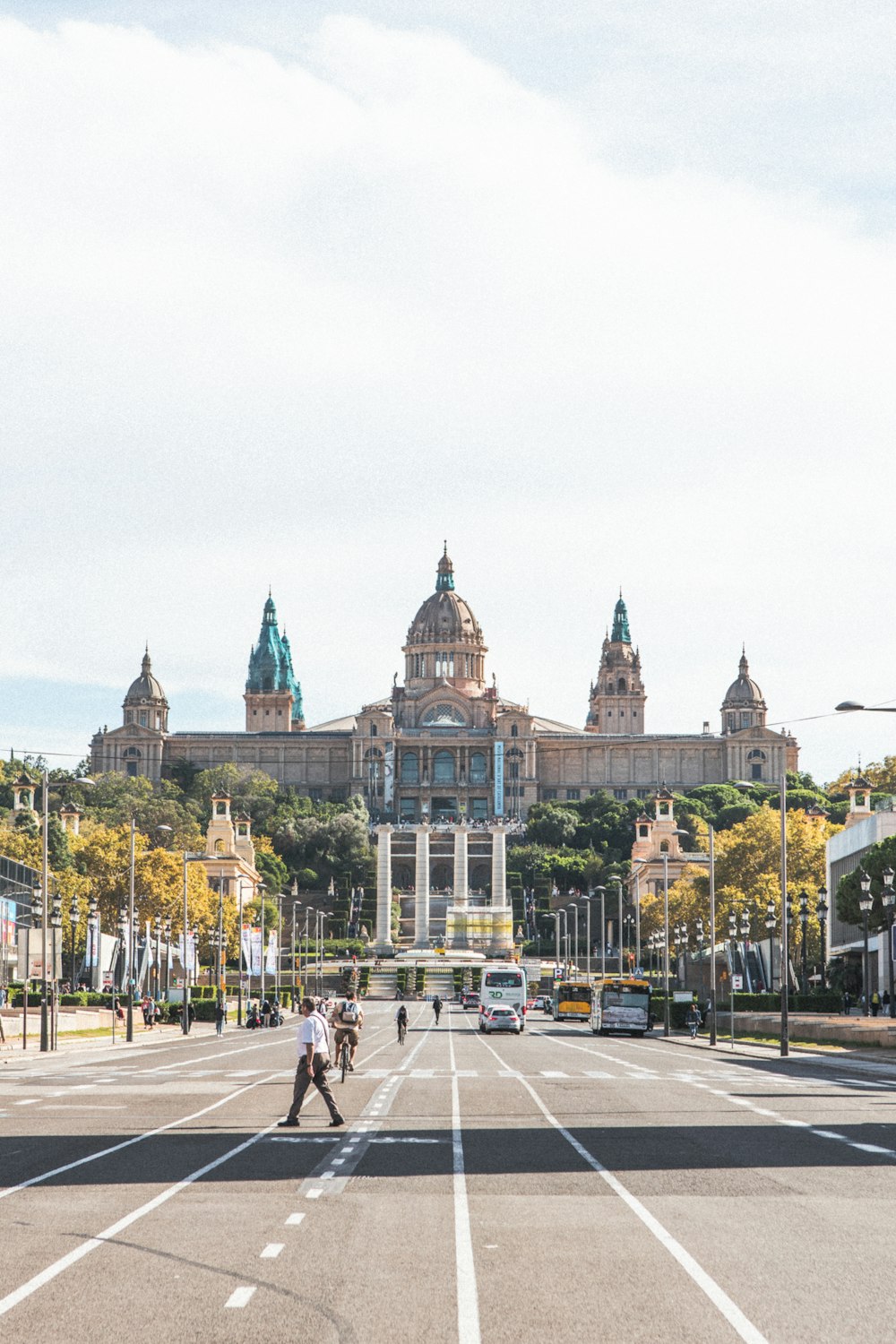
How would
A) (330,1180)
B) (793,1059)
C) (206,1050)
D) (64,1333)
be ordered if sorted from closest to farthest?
(64,1333)
(330,1180)
(793,1059)
(206,1050)

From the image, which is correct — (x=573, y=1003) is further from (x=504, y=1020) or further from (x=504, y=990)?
(x=504, y=1020)

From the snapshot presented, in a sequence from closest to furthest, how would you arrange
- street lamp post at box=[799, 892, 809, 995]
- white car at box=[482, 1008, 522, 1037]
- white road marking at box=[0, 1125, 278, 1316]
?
white road marking at box=[0, 1125, 278, 1316] → white car at box=[482, 1008, 522, 1037] → street lamp post at box=[799, 892, 809, 995]

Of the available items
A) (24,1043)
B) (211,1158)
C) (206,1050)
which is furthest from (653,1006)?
(211,1158)

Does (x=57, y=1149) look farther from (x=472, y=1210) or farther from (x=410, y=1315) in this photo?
(x=410, y=1315)

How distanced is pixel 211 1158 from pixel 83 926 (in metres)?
104

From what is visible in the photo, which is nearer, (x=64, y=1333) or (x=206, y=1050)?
(x=64, y=1333)

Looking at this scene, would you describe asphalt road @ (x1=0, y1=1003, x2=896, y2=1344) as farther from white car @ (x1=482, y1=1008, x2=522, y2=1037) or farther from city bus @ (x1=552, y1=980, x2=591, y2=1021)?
city bus @ (x1=552, y1=980, x2=591, y2=1021)

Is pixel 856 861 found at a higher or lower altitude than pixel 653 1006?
higher

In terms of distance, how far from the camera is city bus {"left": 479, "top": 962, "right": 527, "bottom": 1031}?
84188 millimetres

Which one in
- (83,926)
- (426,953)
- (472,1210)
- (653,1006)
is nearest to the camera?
(472,1210)

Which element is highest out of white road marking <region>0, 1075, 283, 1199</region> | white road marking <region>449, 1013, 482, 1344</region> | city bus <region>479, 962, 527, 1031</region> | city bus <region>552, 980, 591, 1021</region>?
white road marking <region>449, 1013, 482, 1344</region>

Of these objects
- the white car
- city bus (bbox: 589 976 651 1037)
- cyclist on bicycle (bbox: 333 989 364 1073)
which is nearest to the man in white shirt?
cyclist on bicycle (bbox: 333 989 364 1073)

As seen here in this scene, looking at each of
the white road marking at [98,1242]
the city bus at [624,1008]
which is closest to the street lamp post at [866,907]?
the city bus at [624,1008]

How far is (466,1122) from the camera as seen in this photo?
27.3 metres
